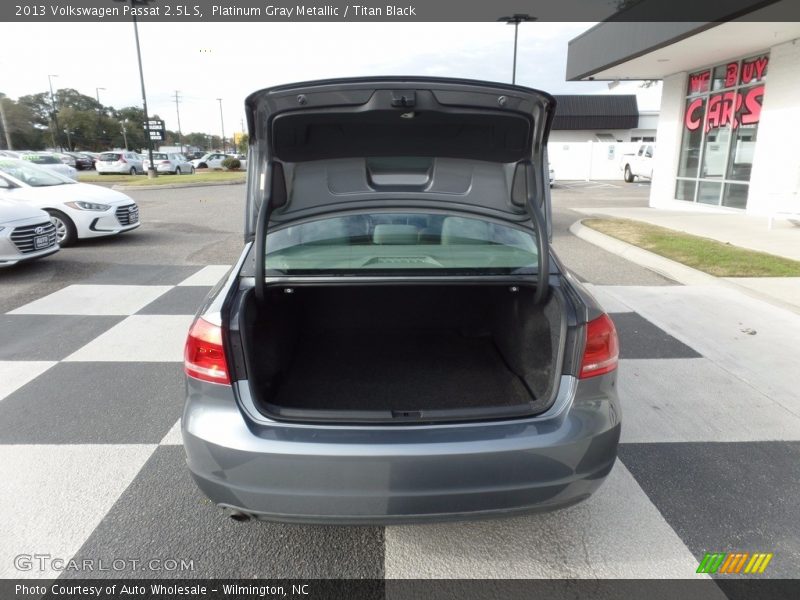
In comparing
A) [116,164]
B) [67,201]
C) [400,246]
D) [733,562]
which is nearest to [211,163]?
[116,164]

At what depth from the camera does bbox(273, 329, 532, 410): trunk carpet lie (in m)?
2.60

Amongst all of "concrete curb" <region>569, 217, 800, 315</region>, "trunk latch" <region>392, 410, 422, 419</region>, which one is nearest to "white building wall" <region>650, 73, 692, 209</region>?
"concrete curb" <region>569, 217, 800, 315</region>

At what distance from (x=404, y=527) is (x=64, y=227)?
851 cm

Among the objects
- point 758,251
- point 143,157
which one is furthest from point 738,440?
point 143,157

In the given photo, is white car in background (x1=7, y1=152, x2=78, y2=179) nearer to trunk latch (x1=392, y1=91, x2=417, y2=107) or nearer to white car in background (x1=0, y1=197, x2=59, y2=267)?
white car in background (x1=0, y1=197, x2=59, y2=267)

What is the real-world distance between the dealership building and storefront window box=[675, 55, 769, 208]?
0.08 ft

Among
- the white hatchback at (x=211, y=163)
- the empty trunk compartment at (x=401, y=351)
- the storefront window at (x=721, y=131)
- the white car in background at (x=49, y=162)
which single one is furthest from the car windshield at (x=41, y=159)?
the empty trunk compartment at (x=401, y=351)

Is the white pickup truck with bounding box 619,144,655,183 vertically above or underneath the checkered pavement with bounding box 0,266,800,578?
above

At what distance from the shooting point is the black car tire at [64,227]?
8461 mm

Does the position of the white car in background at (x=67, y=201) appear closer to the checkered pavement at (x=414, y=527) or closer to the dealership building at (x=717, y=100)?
the checkered pavement at (x=414, y=527)

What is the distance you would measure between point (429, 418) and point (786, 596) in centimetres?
152

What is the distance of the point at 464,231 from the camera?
2719mm

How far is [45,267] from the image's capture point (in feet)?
23.9

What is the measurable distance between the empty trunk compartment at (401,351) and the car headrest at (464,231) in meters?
0.28
